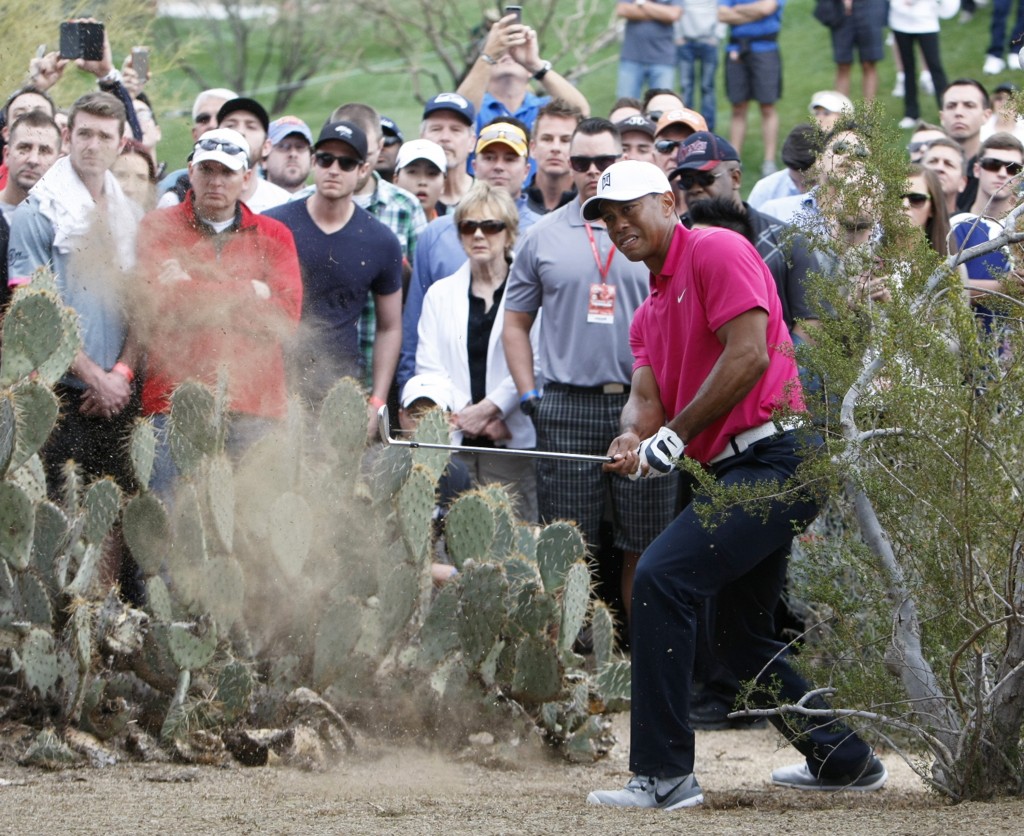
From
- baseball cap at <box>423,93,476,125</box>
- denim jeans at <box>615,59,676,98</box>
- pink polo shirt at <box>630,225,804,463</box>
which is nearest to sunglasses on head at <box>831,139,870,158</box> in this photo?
pink polo shirt at <box>630,225,804,463</box>

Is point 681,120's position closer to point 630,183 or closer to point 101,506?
point 630,183

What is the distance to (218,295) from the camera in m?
7.02

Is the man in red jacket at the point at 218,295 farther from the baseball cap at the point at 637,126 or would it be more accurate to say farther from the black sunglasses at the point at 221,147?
the baseball cap at the point at 637,126

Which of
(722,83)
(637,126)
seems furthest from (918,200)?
(722,83)

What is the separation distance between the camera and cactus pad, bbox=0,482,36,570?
5.80 meters

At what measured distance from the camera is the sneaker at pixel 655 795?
5.13 m

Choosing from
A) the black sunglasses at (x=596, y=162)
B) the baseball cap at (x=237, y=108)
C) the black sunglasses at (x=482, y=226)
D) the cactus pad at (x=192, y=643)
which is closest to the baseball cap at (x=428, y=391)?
the black sunglasses at (x=482, y=226)

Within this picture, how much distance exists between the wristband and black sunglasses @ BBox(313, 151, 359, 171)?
1.51m

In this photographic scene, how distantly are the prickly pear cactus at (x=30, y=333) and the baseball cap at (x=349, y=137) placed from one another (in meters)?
2.25

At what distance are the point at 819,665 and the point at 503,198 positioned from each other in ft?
11.9

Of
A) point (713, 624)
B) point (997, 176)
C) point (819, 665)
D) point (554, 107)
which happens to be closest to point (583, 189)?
point (554, 107)

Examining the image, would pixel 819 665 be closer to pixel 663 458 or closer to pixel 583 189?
pixel 663 458

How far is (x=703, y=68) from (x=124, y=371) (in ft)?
29.5

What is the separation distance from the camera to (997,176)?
841 cm
